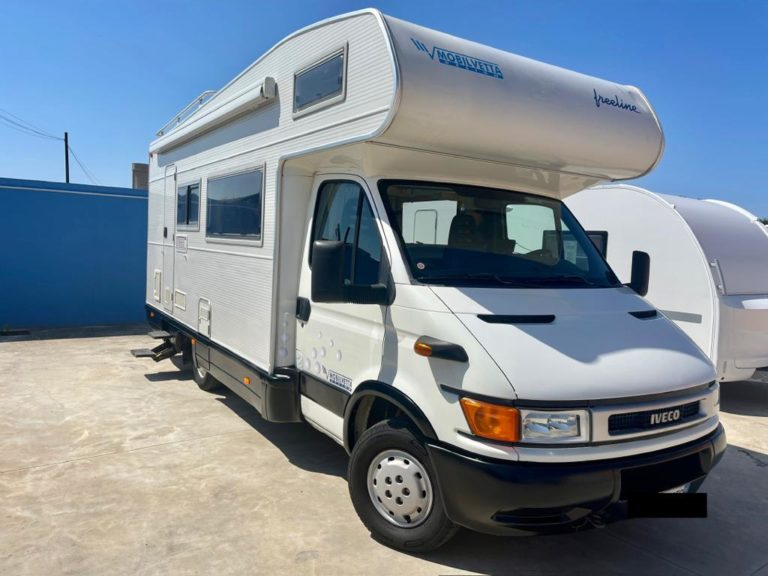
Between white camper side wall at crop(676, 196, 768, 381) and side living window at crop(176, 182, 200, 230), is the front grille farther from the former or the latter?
side living window at crop(176, 182, 200, 230)

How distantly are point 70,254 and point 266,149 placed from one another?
320 inches

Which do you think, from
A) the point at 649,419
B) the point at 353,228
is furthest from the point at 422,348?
the point at 649,419

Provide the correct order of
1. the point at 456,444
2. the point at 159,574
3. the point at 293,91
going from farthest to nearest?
1. the point at 293,91
2. the point at 159,574
3. the point at 456,444

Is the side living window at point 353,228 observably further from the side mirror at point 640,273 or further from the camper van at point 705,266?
the camper van at point 705,266

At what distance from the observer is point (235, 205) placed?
5328 mm

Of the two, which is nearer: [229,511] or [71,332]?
[229,511]

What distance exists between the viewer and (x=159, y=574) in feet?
10.7

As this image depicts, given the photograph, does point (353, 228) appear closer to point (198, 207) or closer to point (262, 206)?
point (262, 206)

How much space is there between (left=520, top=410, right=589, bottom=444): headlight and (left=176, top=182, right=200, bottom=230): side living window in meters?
4.54

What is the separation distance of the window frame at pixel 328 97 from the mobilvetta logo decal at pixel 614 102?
5.83 feet

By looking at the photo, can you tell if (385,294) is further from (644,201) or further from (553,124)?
(644,201)

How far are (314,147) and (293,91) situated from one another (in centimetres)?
65

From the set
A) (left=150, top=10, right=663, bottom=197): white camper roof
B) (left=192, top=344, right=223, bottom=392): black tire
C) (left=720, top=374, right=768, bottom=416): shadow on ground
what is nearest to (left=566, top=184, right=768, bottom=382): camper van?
(left=720, top=374, right=768, bottom=416): shadow on ground

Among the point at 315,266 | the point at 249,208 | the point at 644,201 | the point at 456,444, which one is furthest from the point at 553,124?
the point at 644,201
